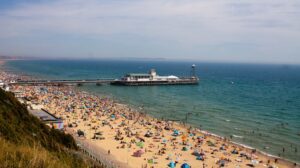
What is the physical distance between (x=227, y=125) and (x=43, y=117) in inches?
942

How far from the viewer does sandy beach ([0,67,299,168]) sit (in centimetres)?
2936

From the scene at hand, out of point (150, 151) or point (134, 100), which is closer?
point (150, 151)

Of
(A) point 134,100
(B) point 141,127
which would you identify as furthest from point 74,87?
(B) point 141,127

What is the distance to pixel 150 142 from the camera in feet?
115

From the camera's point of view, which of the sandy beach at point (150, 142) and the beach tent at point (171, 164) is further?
the sandy beach at point (150, 142)

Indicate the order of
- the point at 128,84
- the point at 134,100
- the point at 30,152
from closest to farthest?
the point at 30,152, the point at 134,100, the point at 128,84

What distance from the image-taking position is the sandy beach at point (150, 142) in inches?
1156

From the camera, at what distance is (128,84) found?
299 ft

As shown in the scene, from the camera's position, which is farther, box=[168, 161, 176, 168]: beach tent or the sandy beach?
the sandy beach

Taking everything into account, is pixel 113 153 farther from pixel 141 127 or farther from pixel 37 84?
pixel 37 84

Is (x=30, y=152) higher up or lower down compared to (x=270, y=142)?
higher up

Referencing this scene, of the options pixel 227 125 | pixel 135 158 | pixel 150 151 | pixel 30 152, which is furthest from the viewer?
pixel 227 125

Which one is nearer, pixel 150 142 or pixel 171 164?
pixel 171 164

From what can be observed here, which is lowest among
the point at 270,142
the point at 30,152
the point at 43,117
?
the point at 270,142
